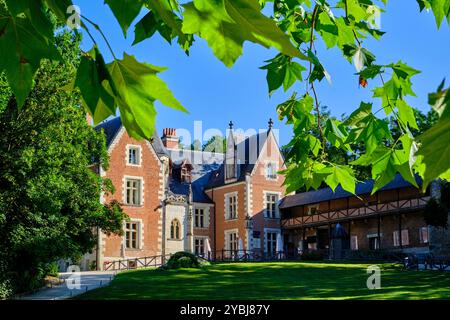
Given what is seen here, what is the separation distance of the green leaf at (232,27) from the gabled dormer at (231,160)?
42.5 metres

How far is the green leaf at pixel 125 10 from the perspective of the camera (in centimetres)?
110

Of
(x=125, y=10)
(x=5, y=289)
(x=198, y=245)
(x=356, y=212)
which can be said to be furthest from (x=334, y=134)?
(x=198, y=245)

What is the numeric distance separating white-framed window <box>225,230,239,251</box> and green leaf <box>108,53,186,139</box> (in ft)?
138

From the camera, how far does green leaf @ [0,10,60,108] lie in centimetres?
118

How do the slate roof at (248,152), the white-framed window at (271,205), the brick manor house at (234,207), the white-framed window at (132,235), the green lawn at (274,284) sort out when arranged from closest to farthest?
the green lawn at (274,284)
the white-framed window at (132,235)
the brick manor house at (234,207)
the slate roof at (248,152)
the white-framed window at (271,205)

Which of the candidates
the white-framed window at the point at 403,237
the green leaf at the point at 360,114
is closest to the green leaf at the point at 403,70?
the green leaf at the point at 360,114

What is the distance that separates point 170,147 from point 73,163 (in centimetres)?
2399

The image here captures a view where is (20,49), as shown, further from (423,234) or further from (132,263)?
(423,234)

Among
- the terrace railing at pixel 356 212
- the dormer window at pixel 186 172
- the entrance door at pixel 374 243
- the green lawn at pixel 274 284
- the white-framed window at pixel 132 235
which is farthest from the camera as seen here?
the dormer window at pixel 186 172

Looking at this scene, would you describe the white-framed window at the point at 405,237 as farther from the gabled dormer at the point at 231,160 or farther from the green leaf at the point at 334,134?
the green leaf at the point at 334,134

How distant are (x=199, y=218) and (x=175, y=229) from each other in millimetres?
7227

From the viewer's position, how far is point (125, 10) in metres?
1.12
